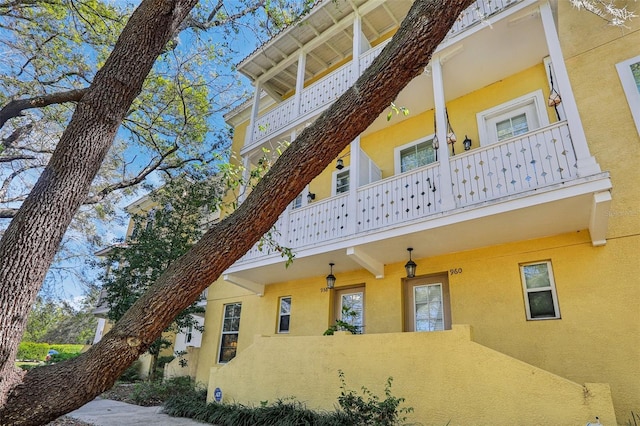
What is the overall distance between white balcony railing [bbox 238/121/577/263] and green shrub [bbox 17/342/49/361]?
1148 inches

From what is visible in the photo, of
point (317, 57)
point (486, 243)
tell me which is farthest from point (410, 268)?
point (317, 57)

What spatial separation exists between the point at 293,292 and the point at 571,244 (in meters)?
6.10

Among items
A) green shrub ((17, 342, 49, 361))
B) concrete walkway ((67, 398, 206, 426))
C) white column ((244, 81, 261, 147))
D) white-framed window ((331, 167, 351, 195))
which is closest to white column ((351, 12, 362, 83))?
white-framed window ((331, 167, 351, 195))

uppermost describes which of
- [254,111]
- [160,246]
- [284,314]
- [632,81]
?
[254,111]

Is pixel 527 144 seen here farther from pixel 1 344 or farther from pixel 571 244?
pixel 1 344

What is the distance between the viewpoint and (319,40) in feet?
33.0

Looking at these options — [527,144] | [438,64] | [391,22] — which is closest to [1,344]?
[527,144]

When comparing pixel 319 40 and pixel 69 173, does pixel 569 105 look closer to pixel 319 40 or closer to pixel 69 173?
pixel 69 173

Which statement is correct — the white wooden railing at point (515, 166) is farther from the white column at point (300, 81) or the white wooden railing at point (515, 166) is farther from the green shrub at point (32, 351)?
the green shrub at point (32, 351)

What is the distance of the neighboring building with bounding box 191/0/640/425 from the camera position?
16.8ft

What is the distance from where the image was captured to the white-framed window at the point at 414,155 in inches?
331

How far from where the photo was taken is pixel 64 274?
31.7ft

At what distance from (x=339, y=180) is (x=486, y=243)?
4.34 metres

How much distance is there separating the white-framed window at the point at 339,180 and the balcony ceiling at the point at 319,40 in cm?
361
